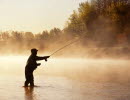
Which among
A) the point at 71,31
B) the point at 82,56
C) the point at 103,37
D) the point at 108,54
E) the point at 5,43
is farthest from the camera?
the point at 5,43

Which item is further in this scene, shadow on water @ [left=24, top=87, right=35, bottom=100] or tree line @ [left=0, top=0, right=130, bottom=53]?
tree line @ [left=0, top=0, right=130, bottom=53]

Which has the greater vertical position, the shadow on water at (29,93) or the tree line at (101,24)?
the tree line at (101,24)

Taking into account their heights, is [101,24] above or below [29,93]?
above

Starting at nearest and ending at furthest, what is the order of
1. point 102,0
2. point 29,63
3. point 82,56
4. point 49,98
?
point 49,98, point 29,63, point 82,56, point 102,0

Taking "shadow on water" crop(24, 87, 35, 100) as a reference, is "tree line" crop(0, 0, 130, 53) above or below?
above

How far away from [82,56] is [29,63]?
50.0m

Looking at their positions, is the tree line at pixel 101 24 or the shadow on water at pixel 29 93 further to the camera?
the tree line at pixel 101 24

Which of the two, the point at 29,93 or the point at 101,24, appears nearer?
the point at 29,93

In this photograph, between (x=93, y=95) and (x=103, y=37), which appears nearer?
(x=93, y=95)

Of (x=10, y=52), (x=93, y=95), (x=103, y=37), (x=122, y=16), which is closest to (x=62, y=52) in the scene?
(x=103, y=37)

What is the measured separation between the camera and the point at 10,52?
126m

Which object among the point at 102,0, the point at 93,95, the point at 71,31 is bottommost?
the point at 93,95

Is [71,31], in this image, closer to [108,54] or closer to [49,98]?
[108,54]

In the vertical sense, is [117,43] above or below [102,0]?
below
